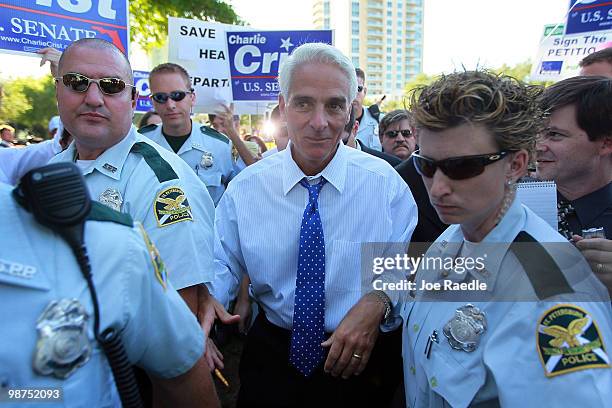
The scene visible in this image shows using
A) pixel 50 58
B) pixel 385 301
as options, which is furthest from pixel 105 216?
pixel 50 58

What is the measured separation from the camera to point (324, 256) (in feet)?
6.79

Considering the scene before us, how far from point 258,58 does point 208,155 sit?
5.39 feet

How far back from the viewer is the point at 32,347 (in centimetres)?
93

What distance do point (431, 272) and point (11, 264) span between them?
1.43m

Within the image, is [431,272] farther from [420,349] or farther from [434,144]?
[434,144]

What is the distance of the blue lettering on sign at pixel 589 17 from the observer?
15.3 feet

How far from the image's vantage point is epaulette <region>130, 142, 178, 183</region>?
1.99 meters

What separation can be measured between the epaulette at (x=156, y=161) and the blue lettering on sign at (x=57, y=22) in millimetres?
2355

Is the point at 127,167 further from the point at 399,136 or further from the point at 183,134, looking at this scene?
the point at 399,136

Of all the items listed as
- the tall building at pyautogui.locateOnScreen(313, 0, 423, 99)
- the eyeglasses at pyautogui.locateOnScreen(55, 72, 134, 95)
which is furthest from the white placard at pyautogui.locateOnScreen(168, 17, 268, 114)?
the tall building at pyautogui.locateOnScreen(313, 0, 423, 99)

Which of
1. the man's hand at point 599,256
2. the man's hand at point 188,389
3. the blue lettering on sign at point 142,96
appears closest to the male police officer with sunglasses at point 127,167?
the man's hand at point 188,389

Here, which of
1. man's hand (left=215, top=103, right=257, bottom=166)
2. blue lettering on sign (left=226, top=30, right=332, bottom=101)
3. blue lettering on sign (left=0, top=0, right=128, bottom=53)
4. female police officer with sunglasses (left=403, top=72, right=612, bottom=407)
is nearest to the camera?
female police officer with sunglasses (left=403, top=72, right=612, bottom=407)

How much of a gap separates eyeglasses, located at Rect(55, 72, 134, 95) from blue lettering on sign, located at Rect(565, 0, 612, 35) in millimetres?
5048

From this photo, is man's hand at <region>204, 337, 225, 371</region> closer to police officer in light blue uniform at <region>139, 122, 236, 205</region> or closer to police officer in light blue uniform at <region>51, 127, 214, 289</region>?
police officer in light blue uniform at <region>51, 127, 214, 289</region>
